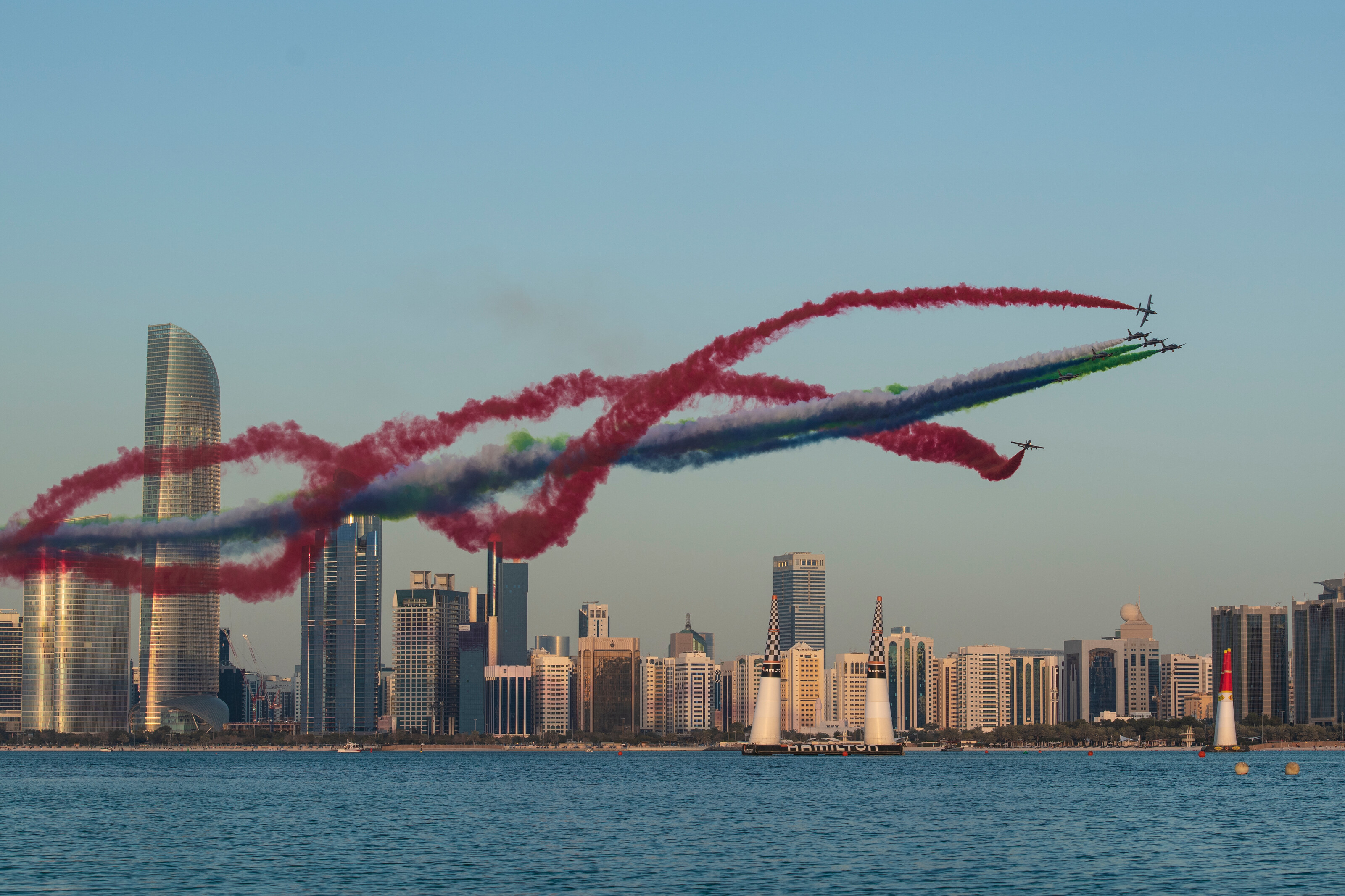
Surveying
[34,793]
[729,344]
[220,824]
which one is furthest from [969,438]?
[34,793]

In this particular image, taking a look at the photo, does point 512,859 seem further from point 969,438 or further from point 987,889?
point 969,438

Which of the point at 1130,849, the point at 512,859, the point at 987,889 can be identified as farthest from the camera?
the point at 1130,849

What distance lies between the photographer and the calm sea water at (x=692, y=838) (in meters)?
61.4

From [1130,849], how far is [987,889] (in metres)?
17.7

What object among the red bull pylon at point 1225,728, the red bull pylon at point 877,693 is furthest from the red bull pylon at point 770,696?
the red bull pylon at point 1225,728

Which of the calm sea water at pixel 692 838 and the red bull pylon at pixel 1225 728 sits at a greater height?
the calm sea water at pixel 692 838

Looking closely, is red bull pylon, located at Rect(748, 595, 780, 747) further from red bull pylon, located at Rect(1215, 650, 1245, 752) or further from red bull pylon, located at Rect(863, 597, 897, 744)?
red bull pylon, located at Rect(1215, 650, 1245, 752)

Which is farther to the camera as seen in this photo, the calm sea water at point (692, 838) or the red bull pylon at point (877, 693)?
the red bull pylon at point (877, 693)

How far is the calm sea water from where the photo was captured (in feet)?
201

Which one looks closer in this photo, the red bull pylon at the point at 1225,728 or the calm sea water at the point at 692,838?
the calm sea water at the point at 692,838

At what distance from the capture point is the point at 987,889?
58656 millimetres

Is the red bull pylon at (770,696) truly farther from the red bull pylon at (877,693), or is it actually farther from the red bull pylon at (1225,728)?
the red bull pylon at (1225,728)

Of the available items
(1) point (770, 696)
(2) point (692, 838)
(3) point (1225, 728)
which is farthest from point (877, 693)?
(2) point (692, 838)

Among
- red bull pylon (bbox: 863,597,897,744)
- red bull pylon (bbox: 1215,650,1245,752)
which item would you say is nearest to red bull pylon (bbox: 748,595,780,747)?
red bull pylon (bbox: 863,597,897,744)
